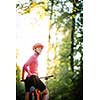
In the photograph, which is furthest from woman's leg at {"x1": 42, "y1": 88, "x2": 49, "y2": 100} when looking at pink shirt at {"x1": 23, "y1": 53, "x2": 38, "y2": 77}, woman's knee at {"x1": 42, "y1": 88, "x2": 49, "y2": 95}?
pink shirt at {"x1": 23, "y1": 53, "x2": 38, "y2": 77}

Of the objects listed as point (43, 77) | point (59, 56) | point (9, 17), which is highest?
point (9, 17)

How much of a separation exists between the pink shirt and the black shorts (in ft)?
0.12

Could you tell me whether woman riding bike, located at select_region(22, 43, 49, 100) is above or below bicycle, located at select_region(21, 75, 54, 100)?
above

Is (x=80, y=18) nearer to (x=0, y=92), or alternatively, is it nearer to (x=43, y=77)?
(x=43, y=77)

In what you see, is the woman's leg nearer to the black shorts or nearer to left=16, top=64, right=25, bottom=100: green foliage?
the black shorts

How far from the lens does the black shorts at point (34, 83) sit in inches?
74.5

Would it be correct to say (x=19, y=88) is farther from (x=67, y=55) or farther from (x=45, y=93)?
(x=67, y=55)

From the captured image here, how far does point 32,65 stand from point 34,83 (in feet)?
0.39

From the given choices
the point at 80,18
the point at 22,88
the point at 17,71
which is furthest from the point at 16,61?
the point at 80,18

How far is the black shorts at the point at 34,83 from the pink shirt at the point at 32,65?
0.12 feet

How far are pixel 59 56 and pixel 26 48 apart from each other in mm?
228

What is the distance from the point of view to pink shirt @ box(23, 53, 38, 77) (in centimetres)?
188

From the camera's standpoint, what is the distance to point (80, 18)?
6.36 feet

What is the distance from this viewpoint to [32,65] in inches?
74.5
